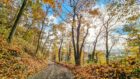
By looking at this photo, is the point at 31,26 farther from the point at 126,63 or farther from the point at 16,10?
the point at 126,63

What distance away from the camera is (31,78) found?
49.5 ft

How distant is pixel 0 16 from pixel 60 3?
8.69m

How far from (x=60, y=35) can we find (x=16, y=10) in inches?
1274

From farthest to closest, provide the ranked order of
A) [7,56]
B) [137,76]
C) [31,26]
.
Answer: [31,26], [7,56], [137,76]

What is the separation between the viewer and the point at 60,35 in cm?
6334

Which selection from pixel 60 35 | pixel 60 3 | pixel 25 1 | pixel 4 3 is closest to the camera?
pixel 25 1

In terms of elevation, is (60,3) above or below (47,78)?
above

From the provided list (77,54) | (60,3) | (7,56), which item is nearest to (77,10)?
(60,3)

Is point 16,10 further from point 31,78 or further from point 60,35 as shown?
point 60,35

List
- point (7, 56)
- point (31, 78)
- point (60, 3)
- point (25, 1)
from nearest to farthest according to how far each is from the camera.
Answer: point (31, 78) < point (7, 56) < point (25, 1) < point (60, 3)

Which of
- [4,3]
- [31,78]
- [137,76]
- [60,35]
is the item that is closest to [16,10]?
[4,3]

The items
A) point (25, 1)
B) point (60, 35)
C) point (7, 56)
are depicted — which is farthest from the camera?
point (60, 35)

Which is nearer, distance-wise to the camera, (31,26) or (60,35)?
(31,26)

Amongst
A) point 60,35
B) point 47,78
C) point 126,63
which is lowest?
point 47,78
